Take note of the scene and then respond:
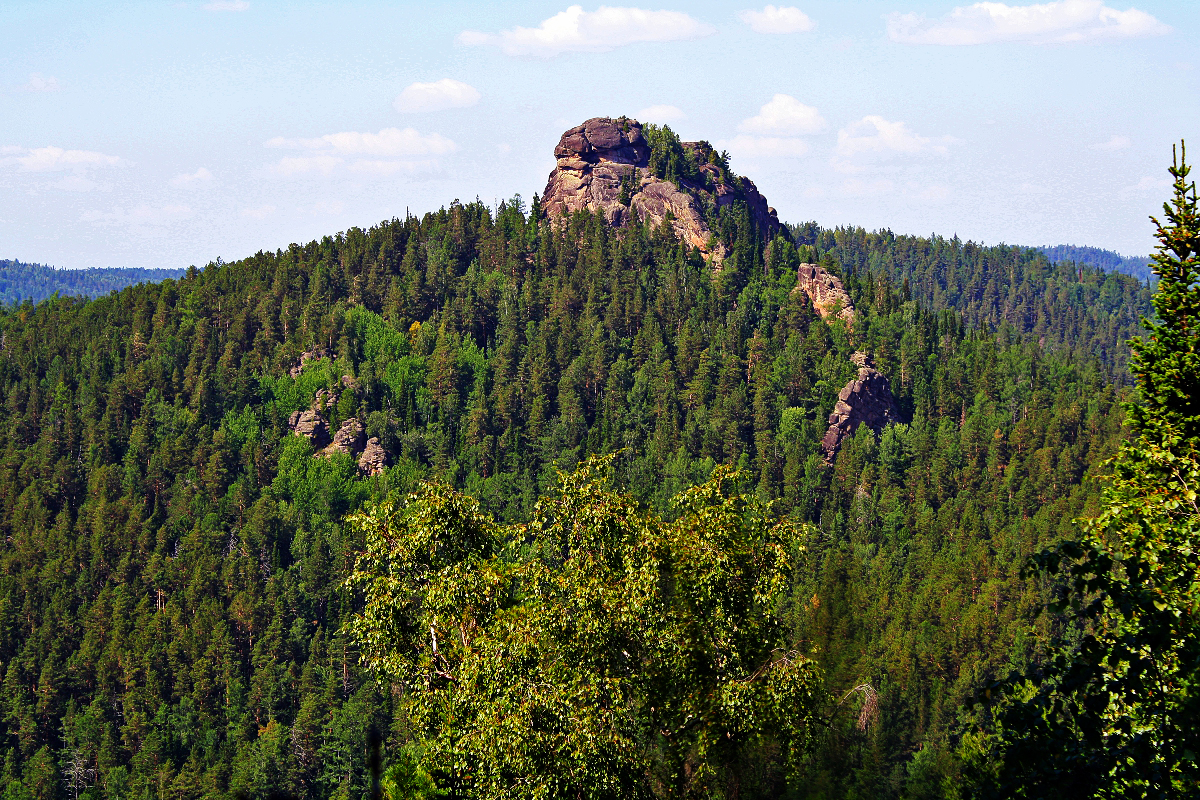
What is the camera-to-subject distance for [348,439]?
169250 millimetres

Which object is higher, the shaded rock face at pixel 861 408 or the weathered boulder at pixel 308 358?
the weathered boulder at pixel 308 358

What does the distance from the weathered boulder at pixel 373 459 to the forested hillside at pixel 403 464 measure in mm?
2186

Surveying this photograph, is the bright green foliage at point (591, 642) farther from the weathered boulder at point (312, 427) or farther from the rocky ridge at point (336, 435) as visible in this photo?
the weathered boulder at point (312, 427)

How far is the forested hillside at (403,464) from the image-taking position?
116 metres

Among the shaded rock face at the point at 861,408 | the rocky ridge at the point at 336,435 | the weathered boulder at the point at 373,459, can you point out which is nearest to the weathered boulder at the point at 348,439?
the rocky ridge at the point at 336,435

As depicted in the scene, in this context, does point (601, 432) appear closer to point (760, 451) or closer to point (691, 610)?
point (760, 451)

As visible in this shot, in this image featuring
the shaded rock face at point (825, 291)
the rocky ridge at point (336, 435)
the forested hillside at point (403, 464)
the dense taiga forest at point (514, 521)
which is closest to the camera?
the dense taiga forest at point (514, 521)

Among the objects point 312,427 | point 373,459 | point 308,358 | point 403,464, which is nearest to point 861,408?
point 403,464

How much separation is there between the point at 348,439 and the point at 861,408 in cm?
7580

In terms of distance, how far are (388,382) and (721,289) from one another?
187 feet

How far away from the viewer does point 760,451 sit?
529 ft

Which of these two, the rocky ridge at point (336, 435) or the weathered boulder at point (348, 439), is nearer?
the rocky ridge at point (336, 435)

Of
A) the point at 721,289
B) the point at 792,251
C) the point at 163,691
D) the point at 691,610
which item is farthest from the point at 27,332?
the point at 691,610

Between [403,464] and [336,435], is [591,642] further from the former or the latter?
[336,435]
